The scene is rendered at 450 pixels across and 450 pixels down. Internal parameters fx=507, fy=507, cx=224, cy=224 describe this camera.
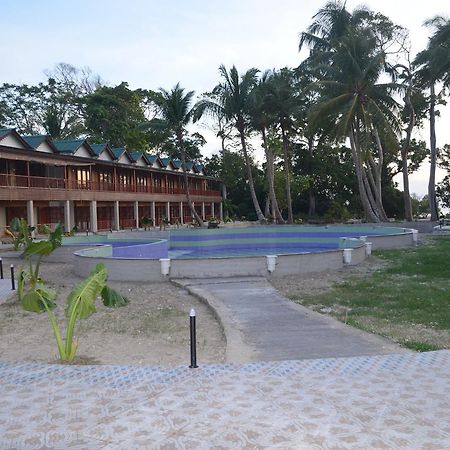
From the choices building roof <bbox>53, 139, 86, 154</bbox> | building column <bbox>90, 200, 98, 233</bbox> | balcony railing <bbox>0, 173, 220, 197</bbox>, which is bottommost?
building column <bbox>90, 200, 98, 233</bbox>

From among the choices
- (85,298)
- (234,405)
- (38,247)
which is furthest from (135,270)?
(234,405)

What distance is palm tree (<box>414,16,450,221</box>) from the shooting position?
34375 mm

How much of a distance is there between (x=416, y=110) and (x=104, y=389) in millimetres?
44570

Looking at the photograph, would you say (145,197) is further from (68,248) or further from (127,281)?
(127,281)

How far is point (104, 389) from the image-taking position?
19.3ft

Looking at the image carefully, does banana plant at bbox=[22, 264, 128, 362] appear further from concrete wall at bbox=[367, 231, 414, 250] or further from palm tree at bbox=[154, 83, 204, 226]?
palm tree at bbox=[154, 83, 204, 226]

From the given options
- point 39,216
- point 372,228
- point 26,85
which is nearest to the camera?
point 372,228

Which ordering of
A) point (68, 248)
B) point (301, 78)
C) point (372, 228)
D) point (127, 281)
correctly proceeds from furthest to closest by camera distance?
point (301, 78) < point (372, 228) < point (68, 248) < point (127, 281)

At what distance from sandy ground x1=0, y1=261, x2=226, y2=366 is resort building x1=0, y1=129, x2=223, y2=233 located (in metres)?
20.3

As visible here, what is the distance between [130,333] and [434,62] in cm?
3243

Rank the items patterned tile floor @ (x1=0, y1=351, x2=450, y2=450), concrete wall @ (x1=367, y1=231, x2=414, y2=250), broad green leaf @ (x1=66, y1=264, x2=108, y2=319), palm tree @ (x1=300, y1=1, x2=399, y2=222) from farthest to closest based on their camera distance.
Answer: palm tree @ (x1=300, y1=1, x2=399, y2=222), concrete wall @ (x1=367, y1=231, x2=414, y2=250), broad green leaf @ (x1=66, y1=264, x2=108, y2=319), patterned tile floor @ (x1=0, y1=351, x2=450, y2=450)

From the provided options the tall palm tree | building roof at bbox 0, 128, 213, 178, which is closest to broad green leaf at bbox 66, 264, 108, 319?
building roof at bbox 0, 128, 213, 178

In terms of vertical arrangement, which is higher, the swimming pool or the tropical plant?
the tropical plant

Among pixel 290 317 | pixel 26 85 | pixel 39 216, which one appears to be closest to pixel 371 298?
pixel 290 317
